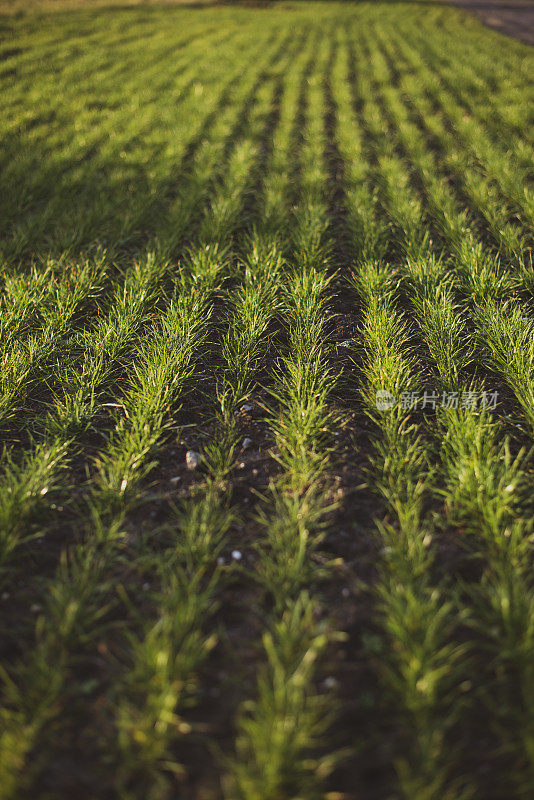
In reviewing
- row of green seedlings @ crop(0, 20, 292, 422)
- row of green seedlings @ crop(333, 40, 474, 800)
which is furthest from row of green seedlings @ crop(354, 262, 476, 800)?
A: row of green seedlings @ crop(0, 20, 292, 422)

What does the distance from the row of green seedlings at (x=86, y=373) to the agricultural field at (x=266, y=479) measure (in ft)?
0.07

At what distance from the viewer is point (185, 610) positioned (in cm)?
162

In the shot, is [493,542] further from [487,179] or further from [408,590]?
A: [487,179]

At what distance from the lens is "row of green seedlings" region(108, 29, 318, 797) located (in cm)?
133

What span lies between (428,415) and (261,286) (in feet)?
5.16

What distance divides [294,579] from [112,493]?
0.88m

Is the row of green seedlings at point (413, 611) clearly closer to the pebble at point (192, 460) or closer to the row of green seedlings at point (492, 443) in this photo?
the row of green seedlings at point (492, 443)

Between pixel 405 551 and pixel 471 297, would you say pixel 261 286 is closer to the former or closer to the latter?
pixel 471 297

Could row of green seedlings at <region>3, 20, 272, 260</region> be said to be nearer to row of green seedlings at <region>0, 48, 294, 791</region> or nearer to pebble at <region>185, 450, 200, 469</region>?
row of green seedlings at <region>0, 48, 294, 791</region>

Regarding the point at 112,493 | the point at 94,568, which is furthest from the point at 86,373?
the point at 94,568

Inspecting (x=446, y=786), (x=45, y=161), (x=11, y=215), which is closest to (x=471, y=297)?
(x=446, y=786)

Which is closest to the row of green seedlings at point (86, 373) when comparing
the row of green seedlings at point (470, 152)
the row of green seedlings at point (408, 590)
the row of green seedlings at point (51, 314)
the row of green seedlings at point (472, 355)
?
the row of green seedlings at point (51, 314)

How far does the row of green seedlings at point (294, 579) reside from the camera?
1.28m

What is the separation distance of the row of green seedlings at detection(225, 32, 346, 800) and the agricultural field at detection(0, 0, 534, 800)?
12 mm
